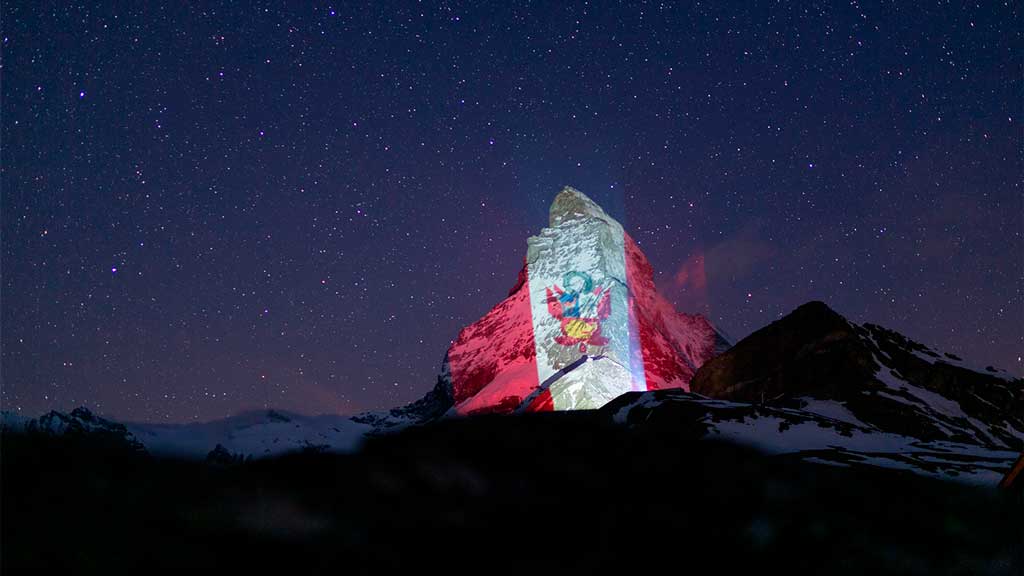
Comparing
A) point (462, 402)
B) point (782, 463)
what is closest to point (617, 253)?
point (462, 402)

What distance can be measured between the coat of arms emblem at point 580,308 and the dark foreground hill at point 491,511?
161m

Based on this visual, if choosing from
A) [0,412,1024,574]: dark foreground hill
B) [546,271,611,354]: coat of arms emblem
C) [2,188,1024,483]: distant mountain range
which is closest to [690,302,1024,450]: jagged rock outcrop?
[2,188,1024,483]: distant mountain range

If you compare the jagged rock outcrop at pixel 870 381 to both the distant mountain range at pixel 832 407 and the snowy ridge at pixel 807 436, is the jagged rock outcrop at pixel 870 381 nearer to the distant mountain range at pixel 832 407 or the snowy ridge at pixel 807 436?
the distant mountain range at pixel 832 407

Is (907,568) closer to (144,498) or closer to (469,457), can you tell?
(469,457)

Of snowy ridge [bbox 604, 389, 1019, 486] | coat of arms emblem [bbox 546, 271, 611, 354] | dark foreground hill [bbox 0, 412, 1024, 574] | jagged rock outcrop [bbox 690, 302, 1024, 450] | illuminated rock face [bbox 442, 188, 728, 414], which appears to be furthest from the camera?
coat of arms emblem [bbox 546, 271, 611, 354]

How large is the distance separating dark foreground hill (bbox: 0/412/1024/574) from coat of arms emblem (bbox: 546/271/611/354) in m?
161

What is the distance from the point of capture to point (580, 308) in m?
177

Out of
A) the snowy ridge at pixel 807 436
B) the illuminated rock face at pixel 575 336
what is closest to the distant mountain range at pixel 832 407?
the snowy ridge at pixel 807 436

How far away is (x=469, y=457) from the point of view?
3.39 metres

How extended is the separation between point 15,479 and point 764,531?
3.40 metres

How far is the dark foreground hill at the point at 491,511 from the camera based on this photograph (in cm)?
183

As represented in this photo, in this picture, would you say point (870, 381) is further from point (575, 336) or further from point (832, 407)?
point (575, 336)

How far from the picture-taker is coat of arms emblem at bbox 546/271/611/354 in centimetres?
16788

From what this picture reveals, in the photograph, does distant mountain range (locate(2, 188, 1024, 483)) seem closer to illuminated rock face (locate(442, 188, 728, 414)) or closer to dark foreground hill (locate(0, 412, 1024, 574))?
dark foreground hill (locate(0, 412, 1024, 574))
